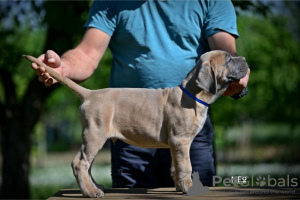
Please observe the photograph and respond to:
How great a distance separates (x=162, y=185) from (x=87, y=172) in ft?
3.51

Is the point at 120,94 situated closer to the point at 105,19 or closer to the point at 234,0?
the point at 105,19

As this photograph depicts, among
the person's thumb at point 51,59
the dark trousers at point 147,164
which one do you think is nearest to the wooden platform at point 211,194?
the dark trousers at point 147,164

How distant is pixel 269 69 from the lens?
10.2 metres

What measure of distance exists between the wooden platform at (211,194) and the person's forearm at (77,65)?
0.89 m

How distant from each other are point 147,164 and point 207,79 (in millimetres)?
1168

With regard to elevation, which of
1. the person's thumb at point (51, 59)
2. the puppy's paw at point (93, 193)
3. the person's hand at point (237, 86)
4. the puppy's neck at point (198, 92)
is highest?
the person's thumb at point (51, 59)

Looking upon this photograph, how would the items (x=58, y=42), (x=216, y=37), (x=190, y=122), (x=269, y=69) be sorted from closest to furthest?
(x=190, y=122), (x=216, y=37), (x=58, y=42), (x=269, y=69)

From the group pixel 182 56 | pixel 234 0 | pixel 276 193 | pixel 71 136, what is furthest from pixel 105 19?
pixel 71 136

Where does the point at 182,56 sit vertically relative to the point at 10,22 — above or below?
above

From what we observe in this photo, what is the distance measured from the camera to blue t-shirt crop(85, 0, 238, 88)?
11.7 ft

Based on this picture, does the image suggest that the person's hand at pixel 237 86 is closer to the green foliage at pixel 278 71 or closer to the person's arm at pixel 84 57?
the person's arm at pixel 84 57

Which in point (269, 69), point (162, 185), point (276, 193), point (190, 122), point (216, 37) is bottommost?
point (269, 69)

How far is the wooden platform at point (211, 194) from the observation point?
9.73ft

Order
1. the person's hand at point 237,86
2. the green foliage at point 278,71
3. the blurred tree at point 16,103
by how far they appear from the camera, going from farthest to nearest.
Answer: the green foliage at point 278,71 < the blurred tree at point 16,103 < the person's hand at point 237,86
